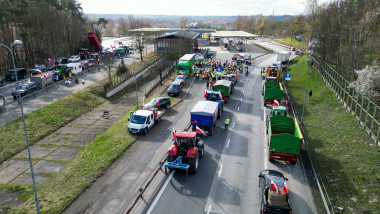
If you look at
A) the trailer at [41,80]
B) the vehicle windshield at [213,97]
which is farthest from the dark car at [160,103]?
the trailer at [41,80]

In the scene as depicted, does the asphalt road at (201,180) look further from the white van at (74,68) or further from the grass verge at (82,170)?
the white van at (74,68)

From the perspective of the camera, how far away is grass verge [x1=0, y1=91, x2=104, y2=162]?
2311 centimetres

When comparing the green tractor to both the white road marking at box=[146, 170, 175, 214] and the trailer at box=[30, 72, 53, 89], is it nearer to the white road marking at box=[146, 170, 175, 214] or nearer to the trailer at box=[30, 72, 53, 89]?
the trailer at box=[30, 72, 53, 89]

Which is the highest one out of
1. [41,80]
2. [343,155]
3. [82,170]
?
[41,80]

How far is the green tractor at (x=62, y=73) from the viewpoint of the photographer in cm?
4375

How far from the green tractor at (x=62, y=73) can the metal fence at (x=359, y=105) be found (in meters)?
41.6

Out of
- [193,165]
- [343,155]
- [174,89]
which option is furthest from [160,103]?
[343,155]

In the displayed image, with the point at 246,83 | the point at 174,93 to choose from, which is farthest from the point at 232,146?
the point at 246,83

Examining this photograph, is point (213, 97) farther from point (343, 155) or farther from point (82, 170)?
point (82, 170)

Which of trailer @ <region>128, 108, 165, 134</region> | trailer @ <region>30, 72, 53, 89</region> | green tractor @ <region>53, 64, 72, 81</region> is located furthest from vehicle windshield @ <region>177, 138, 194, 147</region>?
green tractor @ <region>53, 64, 72, 81</region>

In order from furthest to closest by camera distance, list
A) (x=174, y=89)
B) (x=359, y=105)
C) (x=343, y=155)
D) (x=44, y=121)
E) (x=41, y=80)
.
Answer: (x=41, y=80) < (x=174, y=89) < (x=44, y=121) < (x=359, y=105) < (x=343, y=155)

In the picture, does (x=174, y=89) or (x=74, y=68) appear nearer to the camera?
(x=174, y=89)

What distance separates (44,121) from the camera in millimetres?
27984

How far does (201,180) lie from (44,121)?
19.2 metres
